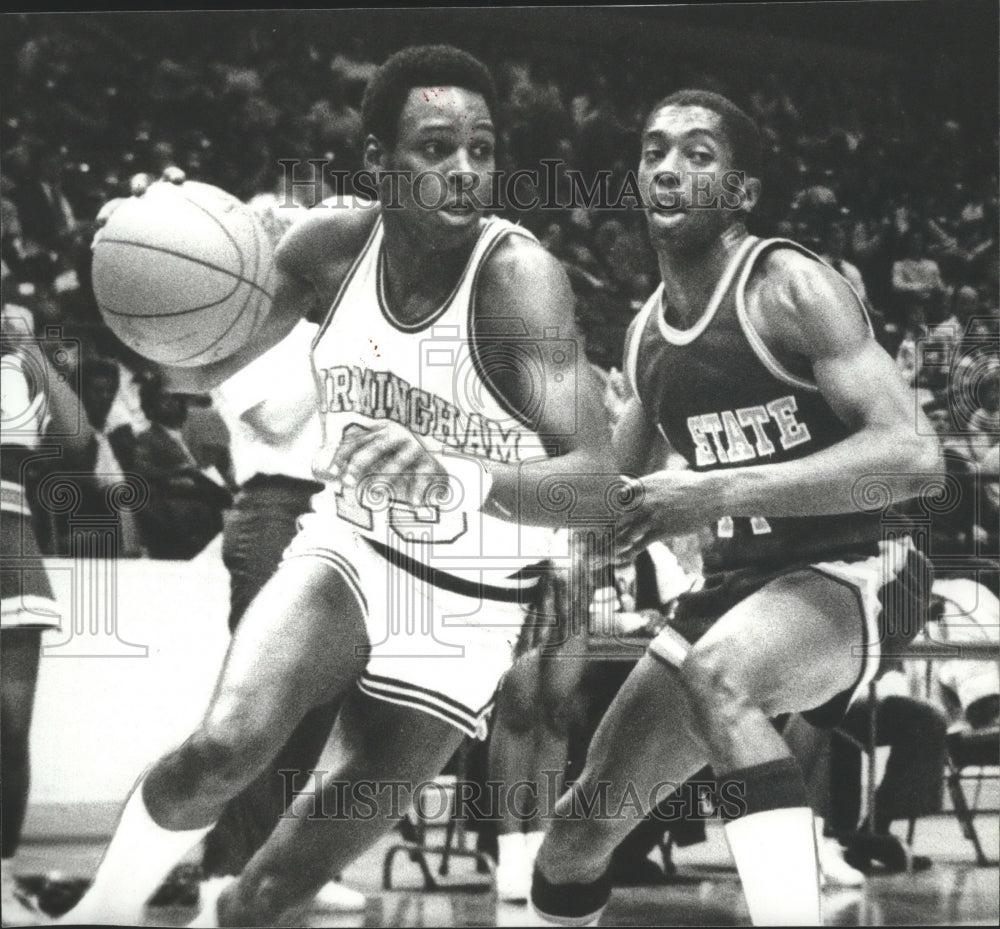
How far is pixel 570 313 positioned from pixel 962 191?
1137mm

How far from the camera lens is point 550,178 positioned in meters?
3.44

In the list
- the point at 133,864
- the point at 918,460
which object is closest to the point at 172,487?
the point at 133,864

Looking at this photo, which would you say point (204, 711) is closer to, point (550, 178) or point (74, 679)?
A: point (74, 679)

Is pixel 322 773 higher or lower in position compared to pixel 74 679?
lower

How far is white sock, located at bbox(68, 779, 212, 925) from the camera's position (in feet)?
11.2

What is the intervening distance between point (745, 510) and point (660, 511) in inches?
8.9

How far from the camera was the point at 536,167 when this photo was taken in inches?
135

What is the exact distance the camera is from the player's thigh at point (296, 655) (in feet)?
11.0

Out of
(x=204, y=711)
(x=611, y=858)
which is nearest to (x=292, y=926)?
(x=204, y=711)

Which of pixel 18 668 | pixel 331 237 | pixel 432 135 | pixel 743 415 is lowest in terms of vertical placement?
pixel 18 668

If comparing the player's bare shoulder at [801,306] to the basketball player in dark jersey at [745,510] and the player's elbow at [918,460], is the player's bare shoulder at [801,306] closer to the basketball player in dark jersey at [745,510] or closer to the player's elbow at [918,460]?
the basketball player in dark jersey at [745,510]

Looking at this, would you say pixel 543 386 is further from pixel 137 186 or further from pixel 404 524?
pixel 137 186

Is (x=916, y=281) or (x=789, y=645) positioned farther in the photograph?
(x=916, y=281)

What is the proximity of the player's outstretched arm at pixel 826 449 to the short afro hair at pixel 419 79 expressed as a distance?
3.12ft
